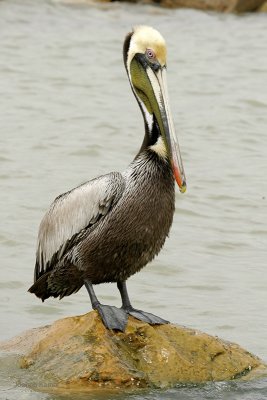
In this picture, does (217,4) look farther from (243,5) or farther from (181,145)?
(181,145)

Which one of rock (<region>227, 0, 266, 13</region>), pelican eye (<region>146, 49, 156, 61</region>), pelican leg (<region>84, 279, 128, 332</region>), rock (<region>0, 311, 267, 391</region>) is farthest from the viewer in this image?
rock (<region>227, 0, 266, 13</region>)

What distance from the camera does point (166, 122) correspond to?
21.2 ft

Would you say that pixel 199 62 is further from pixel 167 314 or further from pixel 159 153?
pixel 159 153

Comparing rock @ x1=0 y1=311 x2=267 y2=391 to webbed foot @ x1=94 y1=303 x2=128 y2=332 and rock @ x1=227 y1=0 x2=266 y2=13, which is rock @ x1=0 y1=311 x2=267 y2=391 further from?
rock @ x1=227 y1=0 x2=266 y2=13

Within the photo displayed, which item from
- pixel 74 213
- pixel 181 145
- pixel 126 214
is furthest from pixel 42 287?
pixel 181 145

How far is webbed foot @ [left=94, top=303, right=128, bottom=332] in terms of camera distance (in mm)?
6199

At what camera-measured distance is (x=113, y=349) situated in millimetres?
6160

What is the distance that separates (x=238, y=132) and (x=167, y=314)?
609cm

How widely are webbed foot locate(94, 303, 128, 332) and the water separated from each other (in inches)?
15.5

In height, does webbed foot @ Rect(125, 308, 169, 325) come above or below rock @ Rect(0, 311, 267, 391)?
above

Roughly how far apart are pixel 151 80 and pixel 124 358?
1.60m

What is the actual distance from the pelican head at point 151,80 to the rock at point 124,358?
3.36 ft

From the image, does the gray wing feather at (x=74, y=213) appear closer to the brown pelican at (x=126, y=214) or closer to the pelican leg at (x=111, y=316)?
the brown pelican at (x=126, y=214)

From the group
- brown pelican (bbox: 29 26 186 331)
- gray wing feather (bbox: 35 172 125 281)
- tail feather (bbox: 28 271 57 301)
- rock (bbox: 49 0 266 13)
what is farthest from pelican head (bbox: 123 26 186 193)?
rock (bbox: 49 0 266 13)
